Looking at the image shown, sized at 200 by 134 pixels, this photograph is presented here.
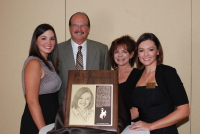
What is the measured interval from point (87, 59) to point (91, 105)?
1163mm

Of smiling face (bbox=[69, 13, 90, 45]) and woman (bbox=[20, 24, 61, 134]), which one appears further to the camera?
smiling face (bbox=[69, 13, 90, 45])

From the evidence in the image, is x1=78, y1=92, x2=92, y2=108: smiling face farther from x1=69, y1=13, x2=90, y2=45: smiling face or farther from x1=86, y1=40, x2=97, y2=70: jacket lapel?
x1=69, y1=13, x2=90, y2=45: smiling face

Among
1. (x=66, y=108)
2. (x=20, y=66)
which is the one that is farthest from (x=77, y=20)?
(x=66, y=108)

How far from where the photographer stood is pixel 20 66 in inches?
131

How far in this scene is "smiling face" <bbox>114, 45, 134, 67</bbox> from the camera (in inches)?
98.0

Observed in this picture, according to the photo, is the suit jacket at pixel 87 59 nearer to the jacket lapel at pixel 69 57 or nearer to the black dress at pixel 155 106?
the jacket lapel at pixel 69 57

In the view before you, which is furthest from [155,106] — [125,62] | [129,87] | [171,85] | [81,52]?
[81,52]

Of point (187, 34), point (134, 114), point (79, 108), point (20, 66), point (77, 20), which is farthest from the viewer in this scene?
point (20, 66)

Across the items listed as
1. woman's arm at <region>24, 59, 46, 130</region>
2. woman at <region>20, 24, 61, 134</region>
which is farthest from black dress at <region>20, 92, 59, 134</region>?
woman's arm at <region>24, 59, 46, 130</region>

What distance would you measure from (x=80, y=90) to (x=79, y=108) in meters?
0.12

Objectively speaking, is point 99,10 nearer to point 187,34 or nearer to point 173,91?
point 187,34

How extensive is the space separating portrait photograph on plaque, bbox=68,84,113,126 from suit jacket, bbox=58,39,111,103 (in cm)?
100

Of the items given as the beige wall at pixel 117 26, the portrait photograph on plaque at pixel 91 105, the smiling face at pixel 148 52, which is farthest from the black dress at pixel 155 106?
the beige wall at pixel 117 26

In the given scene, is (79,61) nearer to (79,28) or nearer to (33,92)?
(79,28)
